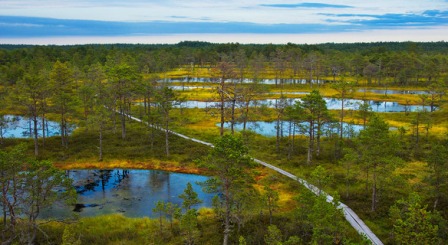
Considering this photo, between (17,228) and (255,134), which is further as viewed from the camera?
(255,134)

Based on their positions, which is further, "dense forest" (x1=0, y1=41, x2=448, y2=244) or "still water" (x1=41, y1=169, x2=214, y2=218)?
"still water" (x1=41, y1=169, x2=214, y2=218)

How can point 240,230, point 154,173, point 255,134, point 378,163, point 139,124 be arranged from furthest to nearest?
point 139,124 < point 255,134 < point 154,173 < point 378,163 < point 240,230

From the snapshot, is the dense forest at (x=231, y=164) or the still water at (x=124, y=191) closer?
the dense forest at (x=231, y=164)

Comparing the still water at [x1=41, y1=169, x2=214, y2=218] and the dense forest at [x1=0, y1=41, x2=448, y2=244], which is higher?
the dense forest at [x1=0, y1=41, x2=448, y2=244]

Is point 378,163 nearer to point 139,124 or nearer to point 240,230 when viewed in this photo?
point 240,230

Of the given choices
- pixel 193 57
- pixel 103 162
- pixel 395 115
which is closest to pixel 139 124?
pixel 103 162

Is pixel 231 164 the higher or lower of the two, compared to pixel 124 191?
higher

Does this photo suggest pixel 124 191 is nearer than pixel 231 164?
No

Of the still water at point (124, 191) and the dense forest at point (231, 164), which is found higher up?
the dense forest at point (231, 164)
